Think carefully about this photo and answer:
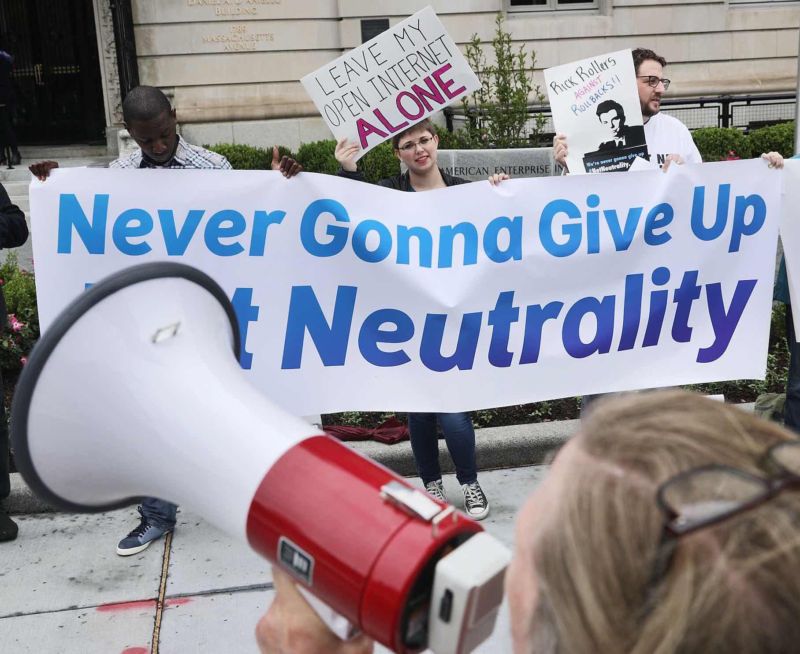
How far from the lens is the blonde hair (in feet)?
2.17

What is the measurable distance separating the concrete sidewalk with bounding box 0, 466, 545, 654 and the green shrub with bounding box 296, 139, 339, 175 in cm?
867

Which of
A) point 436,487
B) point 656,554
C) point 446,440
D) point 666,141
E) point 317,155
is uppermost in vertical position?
point 666,141

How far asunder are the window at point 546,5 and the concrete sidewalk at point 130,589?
12.4m

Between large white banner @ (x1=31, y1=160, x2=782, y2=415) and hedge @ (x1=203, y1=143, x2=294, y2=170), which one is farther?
hedge @ (x1=203, y1=143, x2=294, y2=170)

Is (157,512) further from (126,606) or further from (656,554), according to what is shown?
(656,554)

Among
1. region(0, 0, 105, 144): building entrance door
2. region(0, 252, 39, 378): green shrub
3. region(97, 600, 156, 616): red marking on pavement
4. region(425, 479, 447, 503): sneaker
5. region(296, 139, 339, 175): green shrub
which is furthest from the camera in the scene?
region(0, 0, 105, 144): building entrance door

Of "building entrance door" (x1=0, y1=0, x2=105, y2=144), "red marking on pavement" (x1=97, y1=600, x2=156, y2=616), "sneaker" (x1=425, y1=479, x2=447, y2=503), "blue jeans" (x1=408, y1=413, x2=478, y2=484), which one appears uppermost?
"building entrance door" (x1=0, y1=0, x2=105, y2=144)

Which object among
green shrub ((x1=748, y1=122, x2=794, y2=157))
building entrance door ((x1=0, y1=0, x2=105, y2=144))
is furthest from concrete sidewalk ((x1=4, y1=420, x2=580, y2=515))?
building entrance door ((x1=0, y1=0, x2=105, y2=144))

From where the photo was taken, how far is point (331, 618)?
1120 millimetres

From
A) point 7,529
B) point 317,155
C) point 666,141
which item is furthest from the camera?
point 317,155

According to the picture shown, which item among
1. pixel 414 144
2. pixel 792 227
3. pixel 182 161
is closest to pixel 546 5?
pixel 792 227

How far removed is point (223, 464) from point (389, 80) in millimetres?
3251

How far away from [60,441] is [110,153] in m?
13.4

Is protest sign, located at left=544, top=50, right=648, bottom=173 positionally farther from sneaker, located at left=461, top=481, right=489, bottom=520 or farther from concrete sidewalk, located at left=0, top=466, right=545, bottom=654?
concrete sidewalk, located at left=0, top=466, right=545, bottom=654
